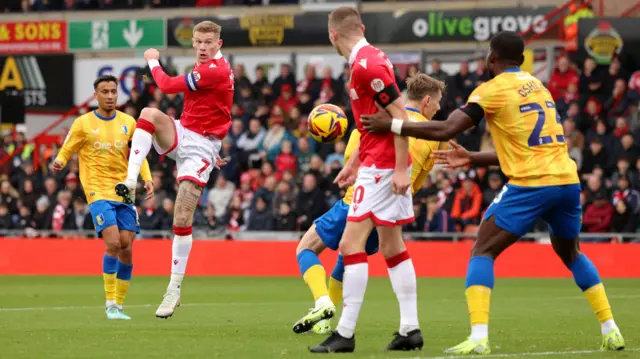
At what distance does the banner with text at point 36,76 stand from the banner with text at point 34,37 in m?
0.68

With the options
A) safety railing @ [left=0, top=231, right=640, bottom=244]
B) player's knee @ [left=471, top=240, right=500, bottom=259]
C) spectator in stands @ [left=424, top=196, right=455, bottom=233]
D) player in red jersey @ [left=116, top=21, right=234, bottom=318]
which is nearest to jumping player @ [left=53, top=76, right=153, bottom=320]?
player in red jersey @ [left=116, top=21, right=234, bottom=318]

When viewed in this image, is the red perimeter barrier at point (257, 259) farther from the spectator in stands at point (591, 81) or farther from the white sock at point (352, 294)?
the white sock at point (352, 294)

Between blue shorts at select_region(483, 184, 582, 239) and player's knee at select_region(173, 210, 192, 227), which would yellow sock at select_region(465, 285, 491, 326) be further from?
player's knee at select_region(173, 210, 192, 227)

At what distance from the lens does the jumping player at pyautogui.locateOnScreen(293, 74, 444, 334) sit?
9914mm

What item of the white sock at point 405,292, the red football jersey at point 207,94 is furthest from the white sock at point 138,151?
the white sock at point 405,292

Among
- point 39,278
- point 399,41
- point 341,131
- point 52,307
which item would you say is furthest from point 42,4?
point 341,131

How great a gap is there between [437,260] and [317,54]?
8911 millimetres

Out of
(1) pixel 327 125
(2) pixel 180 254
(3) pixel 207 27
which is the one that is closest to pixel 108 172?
(2) pixel 180 254

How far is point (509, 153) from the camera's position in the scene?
858 centimetres

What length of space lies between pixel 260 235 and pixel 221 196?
7.02 feet

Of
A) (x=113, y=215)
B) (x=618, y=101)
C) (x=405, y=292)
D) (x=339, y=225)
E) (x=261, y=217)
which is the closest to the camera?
(x=405, y=292)

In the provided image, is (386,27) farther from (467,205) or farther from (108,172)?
(108,172)

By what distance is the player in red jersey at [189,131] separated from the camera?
39.1 ft

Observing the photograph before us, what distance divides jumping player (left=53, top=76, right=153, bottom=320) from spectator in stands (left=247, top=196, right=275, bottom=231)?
1019 cm
